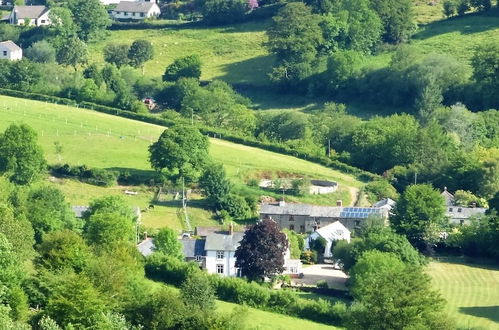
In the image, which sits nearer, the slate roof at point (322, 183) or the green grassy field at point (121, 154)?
the green grassy field at point (121, 154)

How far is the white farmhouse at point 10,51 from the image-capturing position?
12721 cm

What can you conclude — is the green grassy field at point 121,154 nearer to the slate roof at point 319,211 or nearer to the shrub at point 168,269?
the slate roof at point 319,211

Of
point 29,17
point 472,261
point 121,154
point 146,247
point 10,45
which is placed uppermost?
point 29,17

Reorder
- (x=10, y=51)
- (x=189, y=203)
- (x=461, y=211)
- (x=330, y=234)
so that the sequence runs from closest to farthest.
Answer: (x=330, y=234) → (x=189, y=203) → (x=461, y=211) → (x=10, y=51)

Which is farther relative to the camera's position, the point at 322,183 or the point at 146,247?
A: the point at 322,183

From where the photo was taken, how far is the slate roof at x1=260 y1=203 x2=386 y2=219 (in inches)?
3467

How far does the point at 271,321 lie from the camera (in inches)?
2534

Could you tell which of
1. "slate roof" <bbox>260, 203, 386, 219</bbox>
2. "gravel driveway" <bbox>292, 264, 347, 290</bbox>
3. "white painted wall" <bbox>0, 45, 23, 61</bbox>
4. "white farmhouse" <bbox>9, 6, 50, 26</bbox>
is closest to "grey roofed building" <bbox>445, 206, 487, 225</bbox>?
"slate roof" <bbox>260, 203, 386, 219</bbox>

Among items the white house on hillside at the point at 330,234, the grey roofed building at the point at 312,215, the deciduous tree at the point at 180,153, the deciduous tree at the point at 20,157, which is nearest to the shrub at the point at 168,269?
the white house on hillside at the point at 330,234

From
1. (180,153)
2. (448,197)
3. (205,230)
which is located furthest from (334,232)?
(448,197)

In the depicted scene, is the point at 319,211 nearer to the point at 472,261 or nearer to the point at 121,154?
the point at 472,261

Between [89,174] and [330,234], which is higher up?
[89,174]

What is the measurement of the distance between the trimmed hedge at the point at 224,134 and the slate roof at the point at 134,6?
3298 centimetres

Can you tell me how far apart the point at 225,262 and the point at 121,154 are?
2050 centimetres
